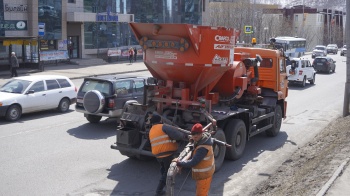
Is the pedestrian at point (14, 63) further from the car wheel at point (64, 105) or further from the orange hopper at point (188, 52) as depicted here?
the orange hopper at point (188, 52)

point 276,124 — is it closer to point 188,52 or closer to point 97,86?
point 188,52

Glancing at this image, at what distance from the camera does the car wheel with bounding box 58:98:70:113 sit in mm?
17219

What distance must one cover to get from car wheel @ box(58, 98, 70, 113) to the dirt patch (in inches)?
364

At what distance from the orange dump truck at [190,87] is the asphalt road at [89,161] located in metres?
0.55

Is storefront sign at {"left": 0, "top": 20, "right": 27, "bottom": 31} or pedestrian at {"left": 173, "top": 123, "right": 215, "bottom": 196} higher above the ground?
storefront sign at {"left": 0, "top": 20, "right": 27, "bottom": 31}

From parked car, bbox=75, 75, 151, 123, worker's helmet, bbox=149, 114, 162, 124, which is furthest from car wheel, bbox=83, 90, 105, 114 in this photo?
worker's helmet, bbox=149, 114, 162, 124

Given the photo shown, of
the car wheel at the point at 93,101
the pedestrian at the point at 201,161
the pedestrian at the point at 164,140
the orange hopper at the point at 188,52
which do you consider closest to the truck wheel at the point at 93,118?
the car wheel at the point at 93,101

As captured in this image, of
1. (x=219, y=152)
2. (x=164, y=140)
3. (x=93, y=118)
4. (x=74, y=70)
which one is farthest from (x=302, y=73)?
(x=164, y=140)

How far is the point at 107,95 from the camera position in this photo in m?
14.3

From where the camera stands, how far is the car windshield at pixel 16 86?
16.1 m

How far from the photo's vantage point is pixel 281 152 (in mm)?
12203

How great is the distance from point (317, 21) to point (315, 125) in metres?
93.8

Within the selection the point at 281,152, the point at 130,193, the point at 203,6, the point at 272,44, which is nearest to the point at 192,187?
the point at 130,193

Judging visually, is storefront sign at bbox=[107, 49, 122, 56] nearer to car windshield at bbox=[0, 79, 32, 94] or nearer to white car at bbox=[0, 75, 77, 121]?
white car at bbox=[0, 75, 77, 121]
